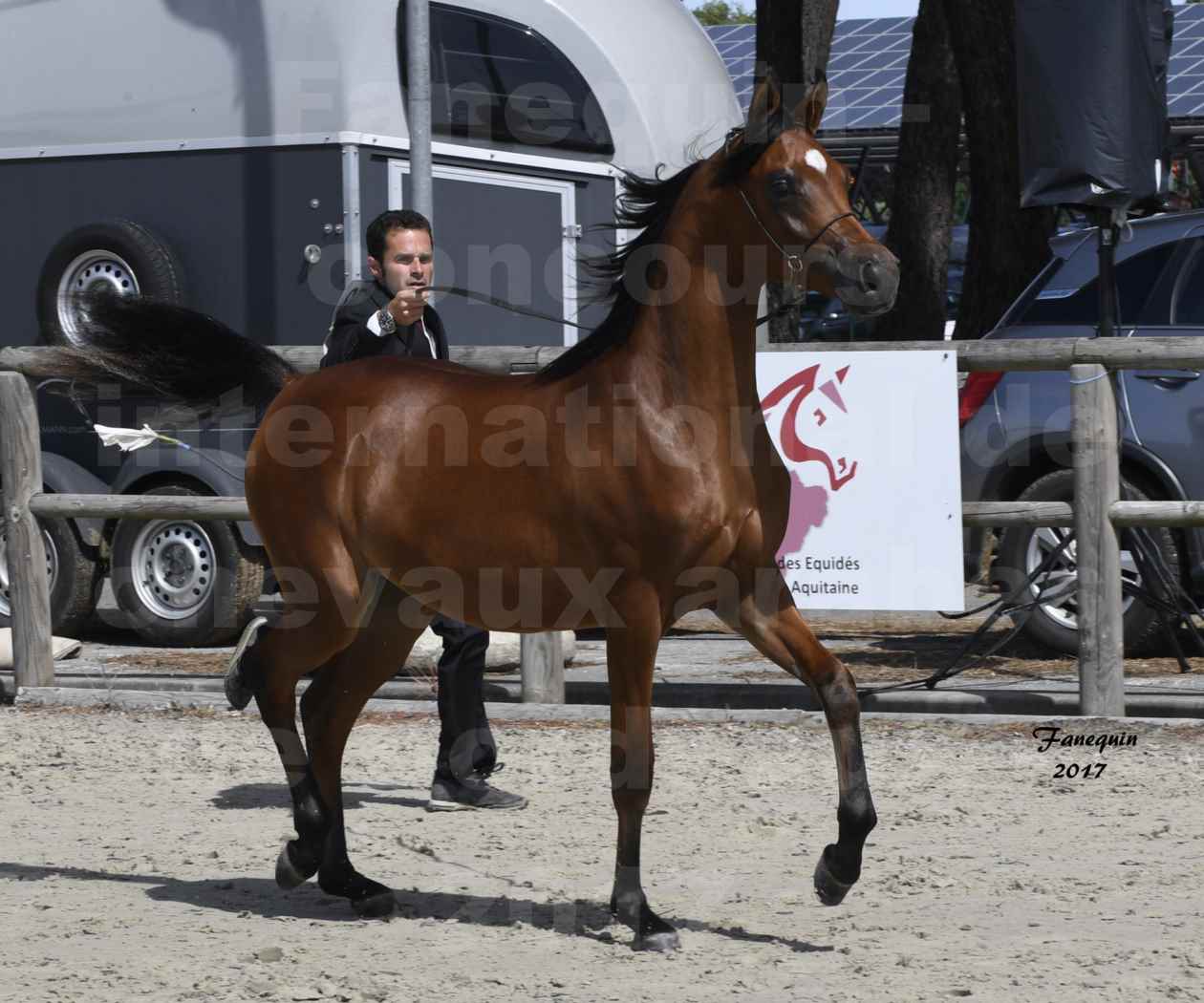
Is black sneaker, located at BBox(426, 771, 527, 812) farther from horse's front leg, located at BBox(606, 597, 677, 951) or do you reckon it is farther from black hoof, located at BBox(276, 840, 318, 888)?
horse's front leg, located at BBox(606, 597, 677, 951)

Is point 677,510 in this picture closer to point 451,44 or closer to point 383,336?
point 383,336

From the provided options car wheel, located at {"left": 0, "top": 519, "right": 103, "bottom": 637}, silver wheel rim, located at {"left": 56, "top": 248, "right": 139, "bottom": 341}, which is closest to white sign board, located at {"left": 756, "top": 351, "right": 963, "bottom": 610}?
silver wheel rim, located at {"left": 56, "top": 248, "right": 139, "bottom": 341}

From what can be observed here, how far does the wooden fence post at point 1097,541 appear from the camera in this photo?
7168 millimetres

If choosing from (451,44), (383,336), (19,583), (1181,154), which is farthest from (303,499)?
(1181,154)

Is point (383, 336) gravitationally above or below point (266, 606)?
above

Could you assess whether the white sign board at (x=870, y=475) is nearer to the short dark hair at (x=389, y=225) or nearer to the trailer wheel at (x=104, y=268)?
the short dark hair at (x=389, y=225)

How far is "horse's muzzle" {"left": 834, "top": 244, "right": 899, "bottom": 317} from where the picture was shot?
4438 millimetres

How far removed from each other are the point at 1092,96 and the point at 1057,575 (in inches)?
82.6

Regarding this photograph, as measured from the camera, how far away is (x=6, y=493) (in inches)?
336

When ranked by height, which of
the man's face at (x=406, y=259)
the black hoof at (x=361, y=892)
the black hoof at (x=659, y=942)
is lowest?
the black hoof at (x=659, y=942)

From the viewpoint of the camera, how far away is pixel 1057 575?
8477 millimetres

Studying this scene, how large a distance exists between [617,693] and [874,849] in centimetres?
126

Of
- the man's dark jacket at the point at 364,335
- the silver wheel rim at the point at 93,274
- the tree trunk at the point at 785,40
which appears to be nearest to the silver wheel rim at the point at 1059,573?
the man's dark jacket at the point at 364,335

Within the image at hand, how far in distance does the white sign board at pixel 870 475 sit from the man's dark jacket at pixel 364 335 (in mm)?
2014
